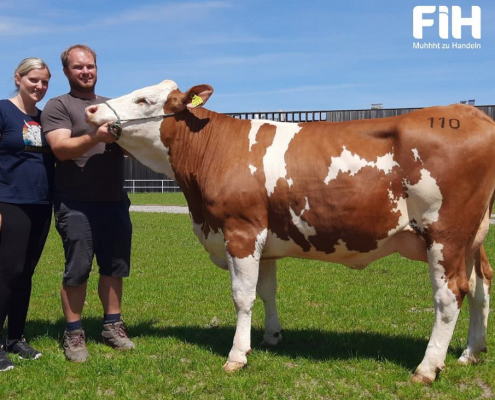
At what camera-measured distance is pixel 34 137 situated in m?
5.34

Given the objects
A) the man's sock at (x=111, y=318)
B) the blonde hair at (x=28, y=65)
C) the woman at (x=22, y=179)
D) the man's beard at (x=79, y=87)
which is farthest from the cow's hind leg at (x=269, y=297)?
the blonde hair at (x=28, y=65)

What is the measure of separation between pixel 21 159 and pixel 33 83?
68 cm

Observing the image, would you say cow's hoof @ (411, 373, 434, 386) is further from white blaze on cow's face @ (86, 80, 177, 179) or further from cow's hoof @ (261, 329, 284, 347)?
white blaze on cow's face @ (86, 80, 177, 179)

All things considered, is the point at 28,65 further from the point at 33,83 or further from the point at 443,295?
the point at 443,295

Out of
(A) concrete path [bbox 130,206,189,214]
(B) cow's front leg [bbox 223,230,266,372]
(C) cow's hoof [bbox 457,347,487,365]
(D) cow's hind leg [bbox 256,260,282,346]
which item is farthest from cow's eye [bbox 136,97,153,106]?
(A) concrete path [bbox 130,206,189,214]

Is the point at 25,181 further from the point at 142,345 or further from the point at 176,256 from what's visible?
the point at 176,256

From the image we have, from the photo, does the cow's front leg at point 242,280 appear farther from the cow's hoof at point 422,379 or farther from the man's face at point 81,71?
the man's face at point 81,71

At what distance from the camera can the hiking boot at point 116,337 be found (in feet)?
19.1

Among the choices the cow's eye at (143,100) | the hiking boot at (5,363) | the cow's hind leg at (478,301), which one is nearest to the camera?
the hiking boot at (5,363)

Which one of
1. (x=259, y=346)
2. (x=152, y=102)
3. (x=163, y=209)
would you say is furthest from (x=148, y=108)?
(x=163, y=209)

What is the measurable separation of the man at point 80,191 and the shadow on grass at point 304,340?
0.76 meters

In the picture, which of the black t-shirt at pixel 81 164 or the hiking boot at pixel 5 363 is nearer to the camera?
the hiking boot at pixel 5 363

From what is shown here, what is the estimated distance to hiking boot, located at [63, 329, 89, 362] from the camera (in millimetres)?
5449

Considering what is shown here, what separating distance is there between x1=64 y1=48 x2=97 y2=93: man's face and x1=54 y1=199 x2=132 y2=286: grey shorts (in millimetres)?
1071
